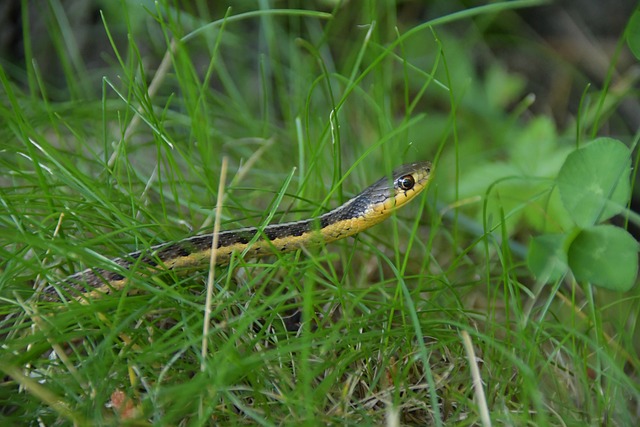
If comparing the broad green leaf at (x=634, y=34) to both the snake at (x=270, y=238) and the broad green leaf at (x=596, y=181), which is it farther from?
the snake at (x=270, y=238)

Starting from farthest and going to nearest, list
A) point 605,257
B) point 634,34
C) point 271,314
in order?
point 634,34, point 605,257, point 271,314

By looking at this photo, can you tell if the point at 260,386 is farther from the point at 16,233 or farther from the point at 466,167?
the point at 466,167

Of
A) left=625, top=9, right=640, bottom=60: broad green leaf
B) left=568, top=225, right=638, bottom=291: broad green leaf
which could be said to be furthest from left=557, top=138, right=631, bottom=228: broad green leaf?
left=625, top=9, right=640, bottom=60: broad green leaf

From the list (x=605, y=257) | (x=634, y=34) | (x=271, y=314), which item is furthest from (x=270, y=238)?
(x=634, y=34)

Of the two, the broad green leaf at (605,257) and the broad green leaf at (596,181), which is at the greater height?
the broad green leaf at (596,181)

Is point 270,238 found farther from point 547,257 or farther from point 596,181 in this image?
point 596,181

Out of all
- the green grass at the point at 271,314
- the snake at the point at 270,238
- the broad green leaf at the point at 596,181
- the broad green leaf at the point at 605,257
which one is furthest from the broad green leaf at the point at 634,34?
the snake at the point at 270,238
